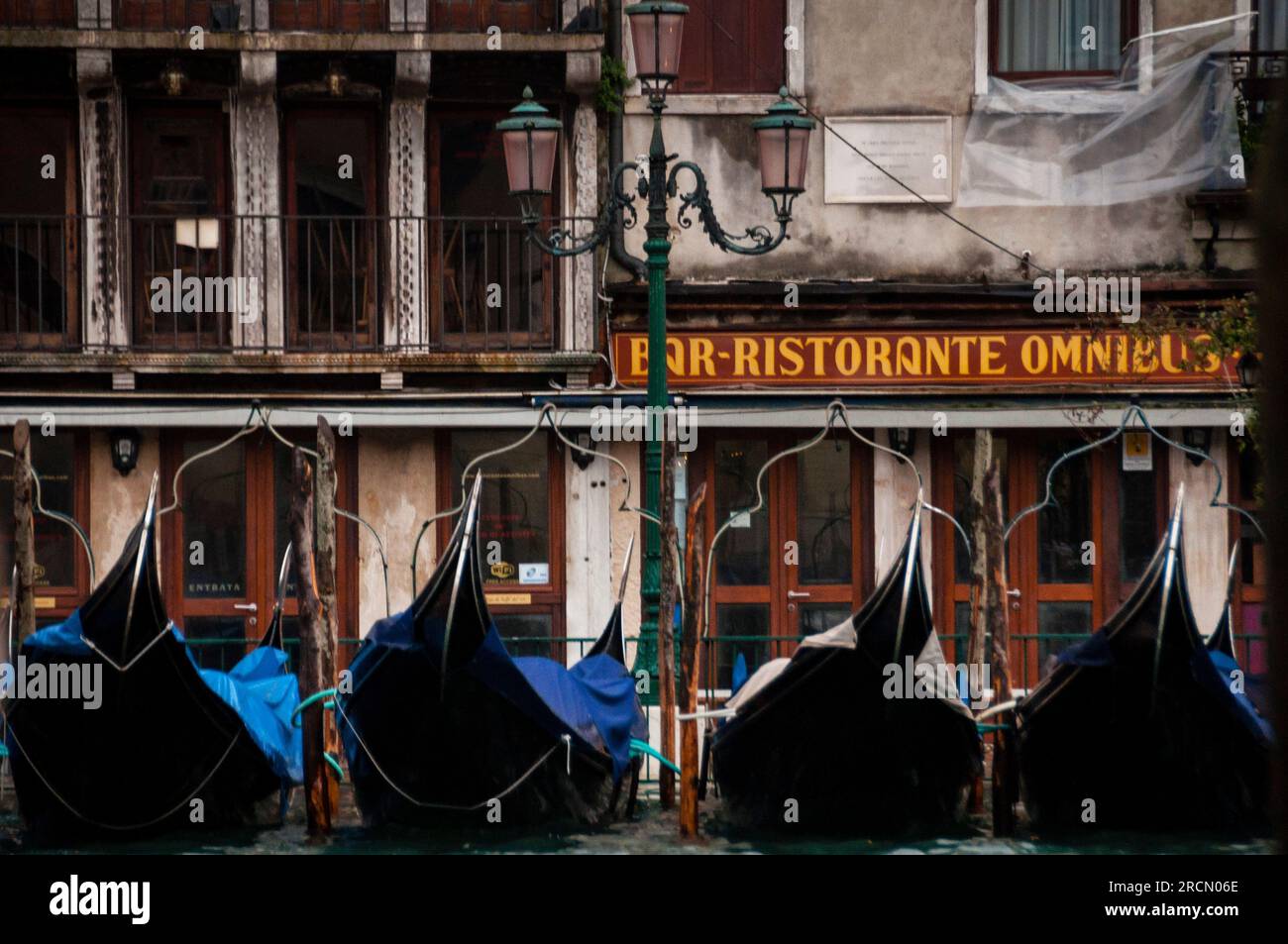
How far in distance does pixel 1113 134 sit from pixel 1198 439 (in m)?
2.54

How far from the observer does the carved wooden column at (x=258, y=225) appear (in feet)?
51.4

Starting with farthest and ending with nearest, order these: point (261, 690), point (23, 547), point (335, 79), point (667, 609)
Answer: point (335, 79) < point (261, 690) < point (23, 547) < point (667, 609)

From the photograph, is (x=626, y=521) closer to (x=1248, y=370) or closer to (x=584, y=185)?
(x=584, y=185)

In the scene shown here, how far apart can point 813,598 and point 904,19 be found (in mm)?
4701

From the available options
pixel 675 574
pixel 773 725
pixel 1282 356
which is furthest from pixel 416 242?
pixel 1282 356

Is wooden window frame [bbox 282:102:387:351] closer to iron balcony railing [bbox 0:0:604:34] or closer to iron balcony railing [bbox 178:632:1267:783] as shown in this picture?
iron balcony railing [bbox 0:0:604:34]

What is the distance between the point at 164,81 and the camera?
50.7 ft

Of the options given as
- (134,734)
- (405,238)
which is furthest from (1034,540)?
(134,734)

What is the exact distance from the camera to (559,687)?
11.9 m

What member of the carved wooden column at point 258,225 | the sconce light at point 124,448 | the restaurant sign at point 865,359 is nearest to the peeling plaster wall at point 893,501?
the restaurant sign at point 865,359

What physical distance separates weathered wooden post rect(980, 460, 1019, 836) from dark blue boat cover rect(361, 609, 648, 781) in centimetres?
224

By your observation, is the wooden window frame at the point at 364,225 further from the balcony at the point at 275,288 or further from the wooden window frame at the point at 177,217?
the wooden window frame at the point at 177,217
